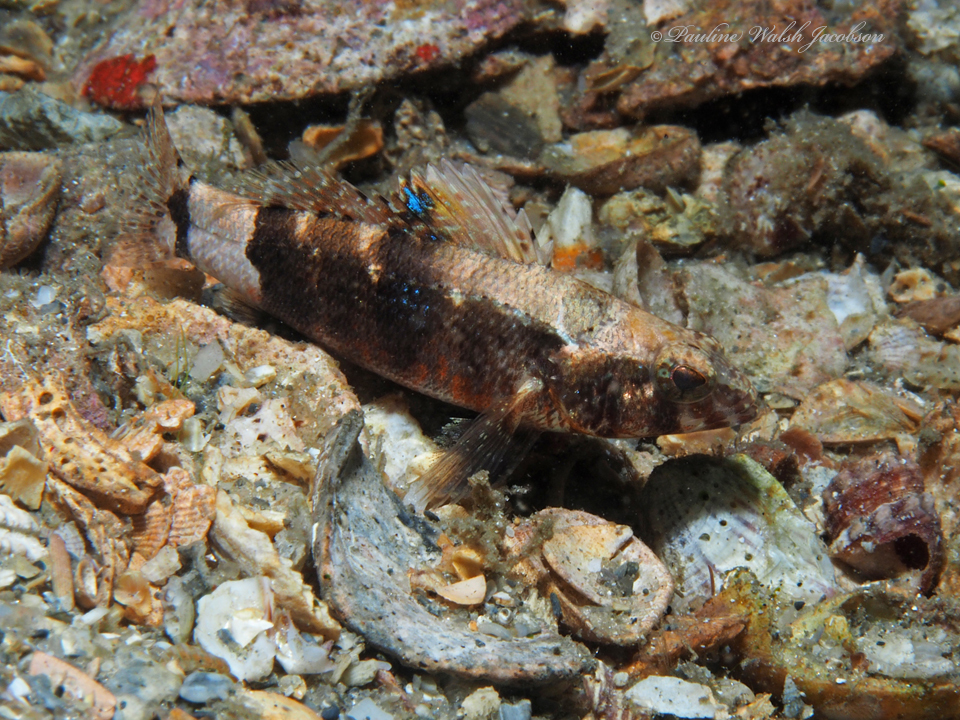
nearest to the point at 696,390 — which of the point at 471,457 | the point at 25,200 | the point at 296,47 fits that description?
the point at 471,457

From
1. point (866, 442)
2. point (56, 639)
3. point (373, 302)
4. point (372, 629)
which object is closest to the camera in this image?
point (56, 639)

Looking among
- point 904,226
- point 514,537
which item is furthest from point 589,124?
point 514,537

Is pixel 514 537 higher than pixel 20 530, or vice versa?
pixel 20 530

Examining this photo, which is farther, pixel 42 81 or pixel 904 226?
pixel 42 81

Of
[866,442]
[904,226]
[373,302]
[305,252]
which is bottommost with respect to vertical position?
[866,442]

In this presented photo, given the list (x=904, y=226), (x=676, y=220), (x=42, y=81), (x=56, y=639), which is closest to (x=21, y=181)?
(x=42, y=81)

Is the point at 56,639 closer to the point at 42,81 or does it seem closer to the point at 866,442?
the point at 866,442

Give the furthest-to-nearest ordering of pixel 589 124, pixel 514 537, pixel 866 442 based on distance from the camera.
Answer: pixel 589 124
pixel 866 442
pixel 514 537

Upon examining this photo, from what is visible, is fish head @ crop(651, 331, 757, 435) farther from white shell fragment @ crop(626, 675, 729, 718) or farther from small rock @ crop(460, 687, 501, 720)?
small rock @ crop(460, 687, 501, 720)
